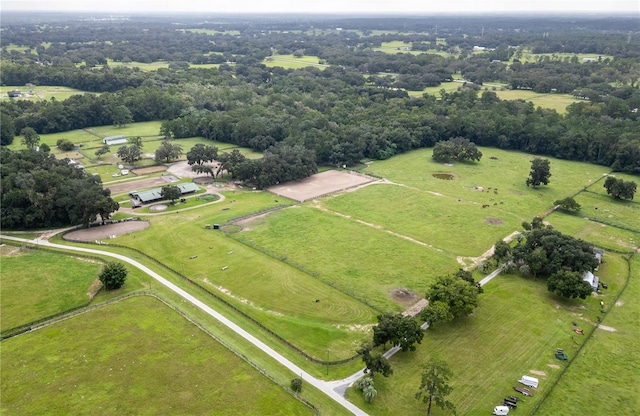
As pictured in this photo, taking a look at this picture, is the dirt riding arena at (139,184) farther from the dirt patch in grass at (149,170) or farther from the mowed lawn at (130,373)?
the mowed lawn at (130,373)

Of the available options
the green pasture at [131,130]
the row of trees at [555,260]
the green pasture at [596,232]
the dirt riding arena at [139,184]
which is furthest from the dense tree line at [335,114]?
A: the row of trees at [555,260]

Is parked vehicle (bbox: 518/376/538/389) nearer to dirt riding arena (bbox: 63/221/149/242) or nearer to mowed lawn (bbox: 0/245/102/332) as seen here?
mowed lawn (bbox: 0/245/102/332)

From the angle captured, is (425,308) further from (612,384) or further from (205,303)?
(205,303)

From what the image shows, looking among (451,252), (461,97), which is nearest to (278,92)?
(461,97)

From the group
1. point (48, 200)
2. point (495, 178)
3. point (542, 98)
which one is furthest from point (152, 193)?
point (542, 98)

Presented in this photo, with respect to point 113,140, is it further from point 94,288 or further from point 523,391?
point 523,391

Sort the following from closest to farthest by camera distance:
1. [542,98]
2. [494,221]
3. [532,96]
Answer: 1. [494,221]
2. [542,98]
3. [532,96]
